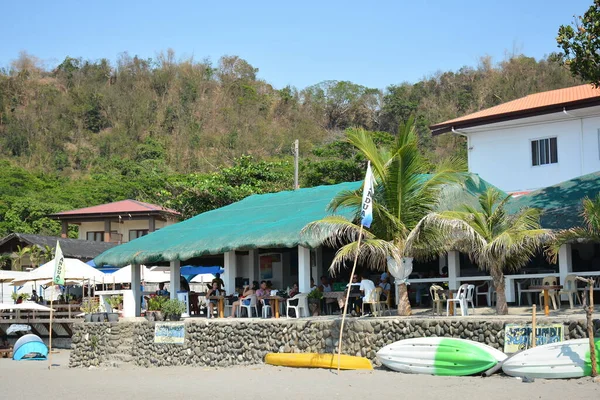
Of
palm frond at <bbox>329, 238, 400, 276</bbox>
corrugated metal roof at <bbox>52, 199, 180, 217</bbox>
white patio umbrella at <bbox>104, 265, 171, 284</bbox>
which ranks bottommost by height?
white patio umbrella at <bbox>104, 265, 171, 284</bbox>

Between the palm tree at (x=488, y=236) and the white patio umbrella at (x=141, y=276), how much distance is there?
15.8m

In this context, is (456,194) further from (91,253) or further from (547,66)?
(547,66)

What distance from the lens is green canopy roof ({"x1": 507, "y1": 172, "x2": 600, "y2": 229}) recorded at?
19198mm

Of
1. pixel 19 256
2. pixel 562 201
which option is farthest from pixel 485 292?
pixel 19 256

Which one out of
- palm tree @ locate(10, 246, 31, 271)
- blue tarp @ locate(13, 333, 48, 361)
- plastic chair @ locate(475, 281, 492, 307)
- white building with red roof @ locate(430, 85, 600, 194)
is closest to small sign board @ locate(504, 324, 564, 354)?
plastic chair @ locate(475, 281, 492, 307)

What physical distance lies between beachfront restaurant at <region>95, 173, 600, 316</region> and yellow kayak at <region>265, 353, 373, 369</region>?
2.16 meters

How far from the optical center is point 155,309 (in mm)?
21609

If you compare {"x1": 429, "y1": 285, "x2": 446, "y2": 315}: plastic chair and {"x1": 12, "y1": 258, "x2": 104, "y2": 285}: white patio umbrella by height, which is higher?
{"x1": 12, "y1": 258, "x2": 104, "y2": 285}: white patio umbrella

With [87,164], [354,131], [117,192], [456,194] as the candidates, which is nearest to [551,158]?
[456,194]

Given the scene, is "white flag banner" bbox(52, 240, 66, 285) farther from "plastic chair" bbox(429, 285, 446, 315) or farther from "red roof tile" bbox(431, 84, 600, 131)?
"red roof tile" bbox(431, 84, 600, 131)

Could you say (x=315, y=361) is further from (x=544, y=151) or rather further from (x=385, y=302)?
(x=544, y=151)

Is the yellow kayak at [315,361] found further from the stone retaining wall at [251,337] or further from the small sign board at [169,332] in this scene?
the small sign board at [169,332]

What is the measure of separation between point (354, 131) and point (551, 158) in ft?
36.1

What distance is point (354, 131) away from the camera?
1792cm
